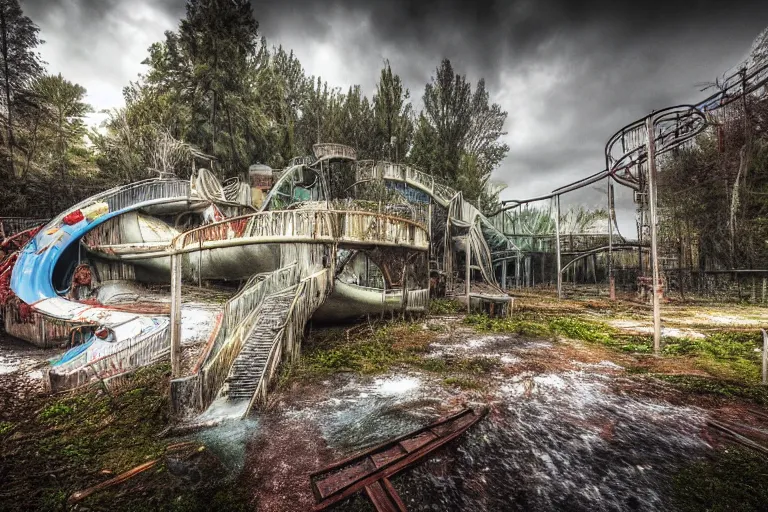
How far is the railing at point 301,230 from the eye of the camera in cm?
712

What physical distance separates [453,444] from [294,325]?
15.2ft

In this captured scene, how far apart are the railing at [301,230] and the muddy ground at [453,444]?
10.5ft

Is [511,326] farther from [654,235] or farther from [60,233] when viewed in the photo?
[60,233]

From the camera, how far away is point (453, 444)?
4.22 m

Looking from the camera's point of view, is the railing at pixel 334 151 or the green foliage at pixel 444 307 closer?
the green foliage at pixel 444 307

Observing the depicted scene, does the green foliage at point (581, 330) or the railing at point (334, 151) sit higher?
the railing at point (334, 151)

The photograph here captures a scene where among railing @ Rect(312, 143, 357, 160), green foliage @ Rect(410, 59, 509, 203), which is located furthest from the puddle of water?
green foliage @ Rect(410, 59, 509, 203)

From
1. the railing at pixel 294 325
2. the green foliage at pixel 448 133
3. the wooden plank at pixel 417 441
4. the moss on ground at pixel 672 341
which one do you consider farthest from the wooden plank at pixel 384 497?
the green foliage at pixel 448 133

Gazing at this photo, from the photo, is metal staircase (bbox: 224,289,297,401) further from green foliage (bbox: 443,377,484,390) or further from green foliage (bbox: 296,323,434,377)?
green foliage (bbox: 443,377,484,390)

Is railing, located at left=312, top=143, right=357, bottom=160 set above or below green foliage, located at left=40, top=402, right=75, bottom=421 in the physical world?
above

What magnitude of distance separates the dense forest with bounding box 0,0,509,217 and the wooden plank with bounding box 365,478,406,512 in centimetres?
2106

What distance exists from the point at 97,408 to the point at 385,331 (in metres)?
7.53

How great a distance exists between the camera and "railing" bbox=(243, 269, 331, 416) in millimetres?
5719

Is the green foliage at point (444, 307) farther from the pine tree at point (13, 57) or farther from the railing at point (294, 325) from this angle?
the pine tree at point (13, 57)
